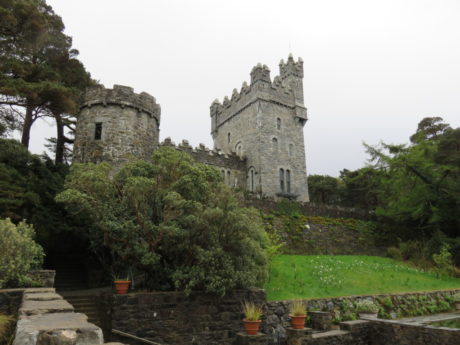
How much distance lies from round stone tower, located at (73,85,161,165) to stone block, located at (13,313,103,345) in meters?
12.9

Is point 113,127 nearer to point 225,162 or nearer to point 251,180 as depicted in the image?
point 225,162

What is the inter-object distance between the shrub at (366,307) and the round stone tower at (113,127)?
11396 millimetres

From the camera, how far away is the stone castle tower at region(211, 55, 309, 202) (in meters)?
30.3

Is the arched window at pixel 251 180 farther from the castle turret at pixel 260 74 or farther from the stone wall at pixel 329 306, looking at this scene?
the stone wall at pixel 329 306

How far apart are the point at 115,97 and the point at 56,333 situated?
596 inches

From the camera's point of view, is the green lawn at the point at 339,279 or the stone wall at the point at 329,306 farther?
the green lawn at the point at 339,279

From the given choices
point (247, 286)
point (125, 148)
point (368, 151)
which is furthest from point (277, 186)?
point (247, 286)

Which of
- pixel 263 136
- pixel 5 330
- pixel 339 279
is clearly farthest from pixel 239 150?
pixel 5 330

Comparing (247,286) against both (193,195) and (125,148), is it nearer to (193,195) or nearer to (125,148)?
(193,195)

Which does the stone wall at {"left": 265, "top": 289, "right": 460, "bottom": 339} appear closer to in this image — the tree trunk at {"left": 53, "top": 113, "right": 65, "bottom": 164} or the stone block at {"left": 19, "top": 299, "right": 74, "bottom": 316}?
the stone block at {"left": 19, "top": 299, "right": 74, "bottom": 316}

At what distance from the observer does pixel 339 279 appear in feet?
47.0

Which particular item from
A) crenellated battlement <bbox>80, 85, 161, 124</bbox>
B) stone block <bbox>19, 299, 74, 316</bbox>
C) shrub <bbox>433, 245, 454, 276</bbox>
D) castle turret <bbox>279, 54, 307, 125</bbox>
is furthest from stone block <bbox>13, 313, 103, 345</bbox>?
castle turret <bbox>279, 54, 307, 125</bbox>

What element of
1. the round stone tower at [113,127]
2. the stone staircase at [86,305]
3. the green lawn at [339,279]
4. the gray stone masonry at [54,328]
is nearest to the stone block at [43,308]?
the gray stone masonry at [54,328]

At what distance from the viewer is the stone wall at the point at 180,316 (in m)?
8.92
